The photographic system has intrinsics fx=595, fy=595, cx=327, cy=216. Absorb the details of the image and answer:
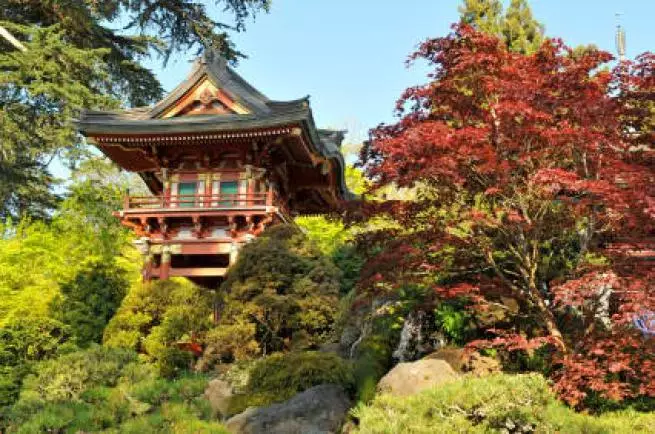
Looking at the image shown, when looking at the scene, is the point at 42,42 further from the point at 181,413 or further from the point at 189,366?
the point at 181,413

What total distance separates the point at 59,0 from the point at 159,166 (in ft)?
22.5

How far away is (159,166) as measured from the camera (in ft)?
59.1

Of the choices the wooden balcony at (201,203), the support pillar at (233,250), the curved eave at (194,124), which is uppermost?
the curved eave at (194,124)

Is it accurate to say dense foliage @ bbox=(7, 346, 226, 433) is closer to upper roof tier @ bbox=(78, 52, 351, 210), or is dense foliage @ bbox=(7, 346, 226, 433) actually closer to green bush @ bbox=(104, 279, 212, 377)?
green bush @ bbox=(104, 279, 212, 377)

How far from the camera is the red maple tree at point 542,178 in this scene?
25.0 feet

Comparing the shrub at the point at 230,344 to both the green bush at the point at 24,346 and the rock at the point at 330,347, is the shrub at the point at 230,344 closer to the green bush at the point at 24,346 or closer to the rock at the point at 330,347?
the rock at the point at 330,347

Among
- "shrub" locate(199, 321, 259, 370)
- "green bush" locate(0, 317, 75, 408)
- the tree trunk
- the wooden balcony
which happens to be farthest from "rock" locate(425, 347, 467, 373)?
"green bush" locate(0, 317, 75, 408)

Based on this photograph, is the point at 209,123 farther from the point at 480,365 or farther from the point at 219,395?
the point at 480,365

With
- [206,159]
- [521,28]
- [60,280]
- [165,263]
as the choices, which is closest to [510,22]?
[521,28]

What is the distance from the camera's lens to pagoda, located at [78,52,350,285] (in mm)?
16234

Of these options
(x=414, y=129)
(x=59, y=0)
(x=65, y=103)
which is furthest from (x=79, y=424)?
(x=59, y=0)

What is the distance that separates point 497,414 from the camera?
737 centimetres

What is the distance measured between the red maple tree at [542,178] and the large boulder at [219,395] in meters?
3.71

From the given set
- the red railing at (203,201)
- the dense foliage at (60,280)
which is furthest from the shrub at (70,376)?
the red railing at (203,201)
